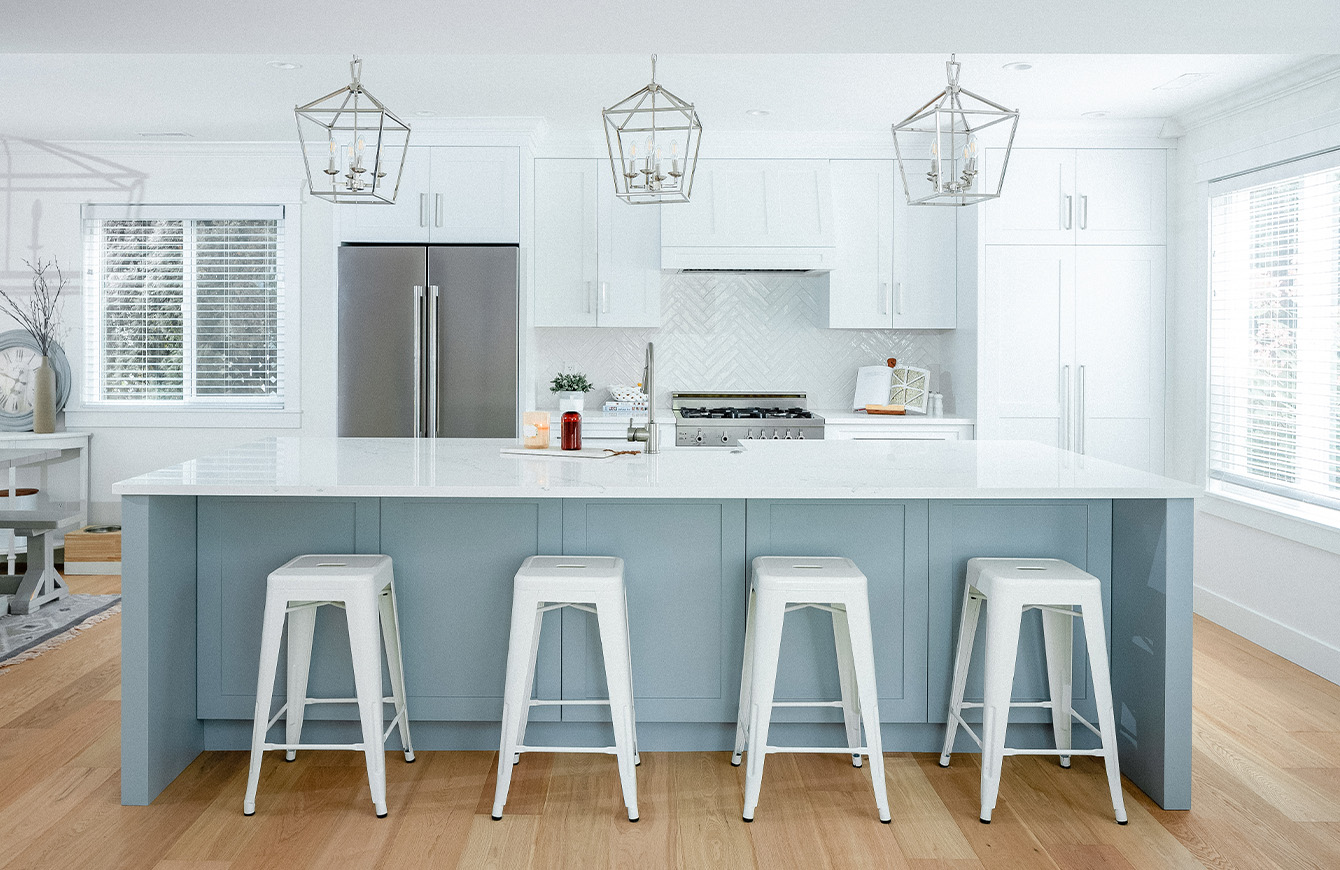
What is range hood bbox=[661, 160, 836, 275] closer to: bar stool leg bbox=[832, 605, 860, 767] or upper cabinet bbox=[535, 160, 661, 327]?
upper cabinet bbox=[535, 160, 661, 327]

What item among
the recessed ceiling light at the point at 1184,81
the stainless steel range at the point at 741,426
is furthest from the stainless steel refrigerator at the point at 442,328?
the recessed ceiling light at the point at 1184,81

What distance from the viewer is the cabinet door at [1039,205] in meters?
5.04

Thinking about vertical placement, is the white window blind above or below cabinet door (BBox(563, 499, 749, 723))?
above

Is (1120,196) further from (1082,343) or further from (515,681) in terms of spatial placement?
(515,681)

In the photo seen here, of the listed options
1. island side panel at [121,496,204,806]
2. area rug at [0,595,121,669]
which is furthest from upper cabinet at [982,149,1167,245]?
area rug at [0,595,121,669]

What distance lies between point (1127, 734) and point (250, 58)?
4.00 meters

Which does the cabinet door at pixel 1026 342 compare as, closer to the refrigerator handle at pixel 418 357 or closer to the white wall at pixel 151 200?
the refrigerator handle at pixel 418 357

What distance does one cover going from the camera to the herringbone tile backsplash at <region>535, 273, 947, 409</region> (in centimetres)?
573

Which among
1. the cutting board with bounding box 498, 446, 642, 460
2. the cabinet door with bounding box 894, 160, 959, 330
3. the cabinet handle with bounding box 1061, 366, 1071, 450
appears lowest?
the cutting board with bounding box 498, 446, 642, 460

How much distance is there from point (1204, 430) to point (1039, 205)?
1363 millimetres

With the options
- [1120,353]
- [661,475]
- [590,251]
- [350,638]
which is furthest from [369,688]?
[1120,353]

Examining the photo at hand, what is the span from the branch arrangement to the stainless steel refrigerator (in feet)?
6.25

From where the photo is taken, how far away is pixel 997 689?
2.55 metres

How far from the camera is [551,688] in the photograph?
2.90 metres
